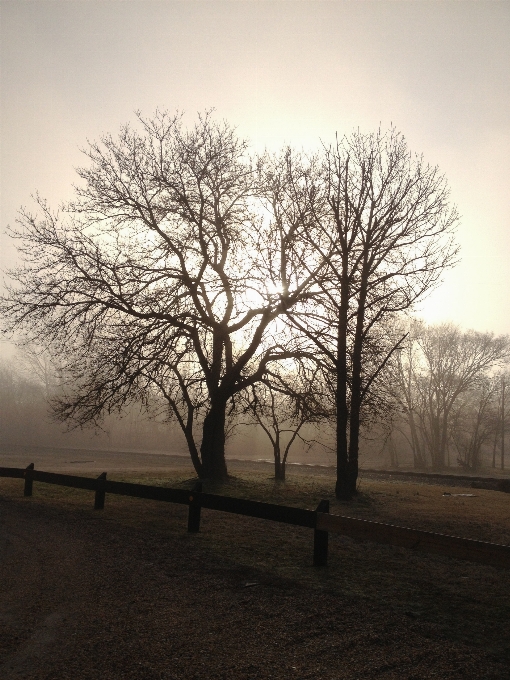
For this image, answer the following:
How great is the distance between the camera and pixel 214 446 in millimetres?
20125

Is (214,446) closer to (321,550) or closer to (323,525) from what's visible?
(321,550)

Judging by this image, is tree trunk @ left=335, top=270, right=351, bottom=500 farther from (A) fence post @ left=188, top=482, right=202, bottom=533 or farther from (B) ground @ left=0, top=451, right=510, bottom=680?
(A) fence post @ left=188, top=482, right=202, bottom=533

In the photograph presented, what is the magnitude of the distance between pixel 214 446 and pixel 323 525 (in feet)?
40.4

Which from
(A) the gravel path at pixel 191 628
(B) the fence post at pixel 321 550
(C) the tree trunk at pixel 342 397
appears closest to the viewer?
(A) the gravel path at pixel 191 628

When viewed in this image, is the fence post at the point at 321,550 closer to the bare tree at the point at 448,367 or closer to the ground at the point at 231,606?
the ground at the point at 231,606

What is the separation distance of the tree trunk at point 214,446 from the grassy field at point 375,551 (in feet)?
5.99

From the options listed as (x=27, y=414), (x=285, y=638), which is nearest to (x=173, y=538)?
(x=285, y=638)

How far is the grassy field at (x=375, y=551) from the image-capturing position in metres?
6.47

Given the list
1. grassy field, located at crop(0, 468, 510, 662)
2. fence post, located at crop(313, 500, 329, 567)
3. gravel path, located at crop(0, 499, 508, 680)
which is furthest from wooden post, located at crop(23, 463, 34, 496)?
fence post, located at crop(313, 500, 329, 567)

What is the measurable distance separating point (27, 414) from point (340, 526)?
2910 inches

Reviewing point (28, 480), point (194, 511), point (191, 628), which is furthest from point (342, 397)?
point (191, 628)

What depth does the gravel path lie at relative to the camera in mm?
4852

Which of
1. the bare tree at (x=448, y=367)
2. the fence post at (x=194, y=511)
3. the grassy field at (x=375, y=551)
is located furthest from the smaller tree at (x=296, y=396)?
the bare tree at (x=448, y=367)

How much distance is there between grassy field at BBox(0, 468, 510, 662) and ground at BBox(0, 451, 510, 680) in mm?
42
